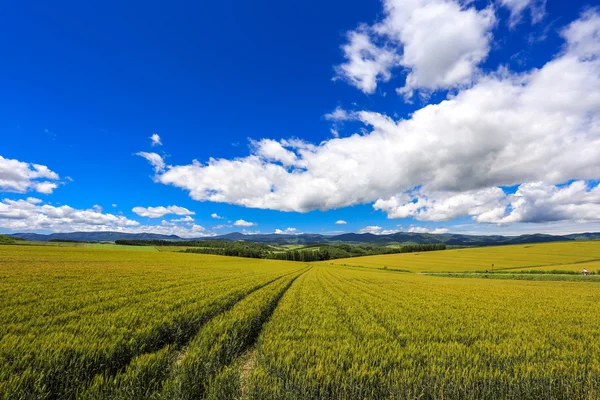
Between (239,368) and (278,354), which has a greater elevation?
(278,354)

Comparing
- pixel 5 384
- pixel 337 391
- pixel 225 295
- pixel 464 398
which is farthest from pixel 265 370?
pixel 225 295

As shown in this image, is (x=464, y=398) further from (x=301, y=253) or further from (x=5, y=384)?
(x=301, y=253)

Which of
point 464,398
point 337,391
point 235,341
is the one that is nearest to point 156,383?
point 235,341

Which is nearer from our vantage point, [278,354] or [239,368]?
[239,368]

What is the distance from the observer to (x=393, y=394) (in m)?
4.87

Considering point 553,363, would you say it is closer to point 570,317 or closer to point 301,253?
point 570,317

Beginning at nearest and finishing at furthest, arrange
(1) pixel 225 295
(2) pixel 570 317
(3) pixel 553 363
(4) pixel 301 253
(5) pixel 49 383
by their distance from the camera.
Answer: (5) pixel 49 383 → (3) pixel 553 363 → (2) pixel 570 317 → (1) pixel 225 295 → (4) pixel 301 253

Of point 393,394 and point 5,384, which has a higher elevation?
point 5,384

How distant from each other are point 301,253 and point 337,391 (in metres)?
145

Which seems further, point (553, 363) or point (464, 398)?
point (553, 363)

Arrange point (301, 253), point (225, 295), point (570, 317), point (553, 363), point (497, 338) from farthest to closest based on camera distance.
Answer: point (301, 253)
point (225, 295)
point (570, 317)
point (497, 338)
point (553, 363)

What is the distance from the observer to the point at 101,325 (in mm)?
7848

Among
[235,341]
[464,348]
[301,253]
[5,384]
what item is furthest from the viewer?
[301,253]

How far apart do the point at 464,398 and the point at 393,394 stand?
4.39ft
